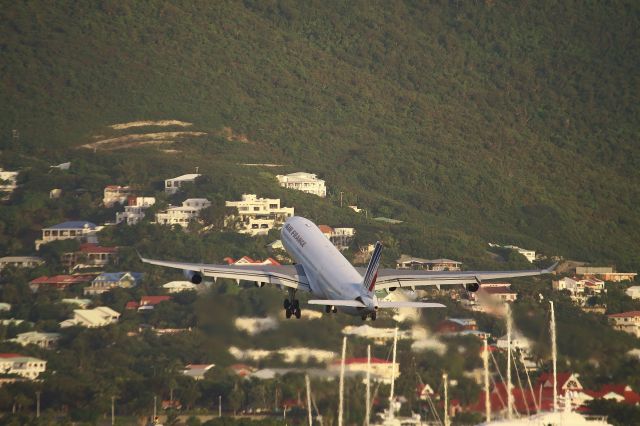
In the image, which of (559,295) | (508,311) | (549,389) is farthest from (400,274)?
(559,295)

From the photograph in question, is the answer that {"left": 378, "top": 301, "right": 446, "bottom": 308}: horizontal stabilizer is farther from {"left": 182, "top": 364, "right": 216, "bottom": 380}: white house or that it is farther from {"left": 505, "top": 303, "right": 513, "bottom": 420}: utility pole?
{"left": 182, "top": 364, "right": 216, "bottom": 380}: white house

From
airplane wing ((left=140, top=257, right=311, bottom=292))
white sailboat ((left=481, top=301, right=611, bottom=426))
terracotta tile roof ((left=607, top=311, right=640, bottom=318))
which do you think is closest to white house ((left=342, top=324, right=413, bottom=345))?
white sailboat ((left=481, top=301, right=611, bottom=426))

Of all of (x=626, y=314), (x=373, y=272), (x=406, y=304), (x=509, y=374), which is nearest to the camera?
(x=373, y=272)

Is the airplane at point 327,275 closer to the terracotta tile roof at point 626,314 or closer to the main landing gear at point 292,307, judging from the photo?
the main landing gear at point 292,307

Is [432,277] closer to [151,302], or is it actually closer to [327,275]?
[327,275]

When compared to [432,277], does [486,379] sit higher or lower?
lower

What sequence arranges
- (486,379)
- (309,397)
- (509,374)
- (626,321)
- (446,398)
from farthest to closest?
(626,321)
(309,397)
(486,379)
(446,398)
(509,374)

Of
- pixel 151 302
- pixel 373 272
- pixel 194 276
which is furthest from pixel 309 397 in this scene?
pixel 151 302

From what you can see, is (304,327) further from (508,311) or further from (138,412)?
(138,412)
